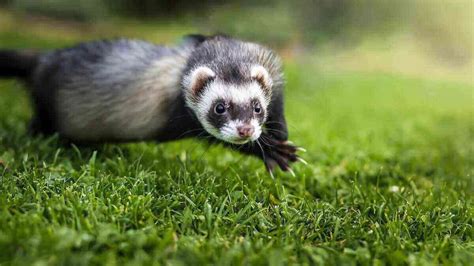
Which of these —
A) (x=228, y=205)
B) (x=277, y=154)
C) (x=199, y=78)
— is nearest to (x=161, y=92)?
(x=199, y=78)

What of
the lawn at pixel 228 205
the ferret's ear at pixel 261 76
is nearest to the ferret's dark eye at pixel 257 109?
the ferret's ear at pixel 261 76

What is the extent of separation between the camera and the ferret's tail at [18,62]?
18.0ft

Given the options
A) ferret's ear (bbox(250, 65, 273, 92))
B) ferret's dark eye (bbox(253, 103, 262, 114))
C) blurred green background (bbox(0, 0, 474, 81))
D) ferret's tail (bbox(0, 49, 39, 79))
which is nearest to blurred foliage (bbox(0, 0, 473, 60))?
blurred green background (bbox(0, 0, 474, 81))

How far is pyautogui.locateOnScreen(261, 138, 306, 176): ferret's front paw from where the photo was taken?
4.50 m

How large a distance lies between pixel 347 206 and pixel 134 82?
2050mm

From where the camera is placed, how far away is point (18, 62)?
18.1 feet

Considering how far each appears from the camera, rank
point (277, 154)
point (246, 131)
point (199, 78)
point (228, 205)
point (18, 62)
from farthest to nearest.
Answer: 1. point (18, 62)
2. point (277, 154)
3. point (199, 78)
4. point (246, 131)
5. point (228, 205)

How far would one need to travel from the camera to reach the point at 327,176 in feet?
15.4

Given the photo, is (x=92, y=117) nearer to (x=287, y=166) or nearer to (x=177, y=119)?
(x=177, y=119)

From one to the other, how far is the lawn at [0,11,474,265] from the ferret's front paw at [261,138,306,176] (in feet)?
0.36

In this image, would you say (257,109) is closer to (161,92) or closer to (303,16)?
(161,92)

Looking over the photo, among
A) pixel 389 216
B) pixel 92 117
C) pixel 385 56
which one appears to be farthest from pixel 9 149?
pixel 385 56

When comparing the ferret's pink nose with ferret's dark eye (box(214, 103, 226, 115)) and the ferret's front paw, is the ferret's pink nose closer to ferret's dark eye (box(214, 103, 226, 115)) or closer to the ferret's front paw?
ferret's dark eye (box(214, 103, 226, 115))

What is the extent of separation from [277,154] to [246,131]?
82 centimetres
